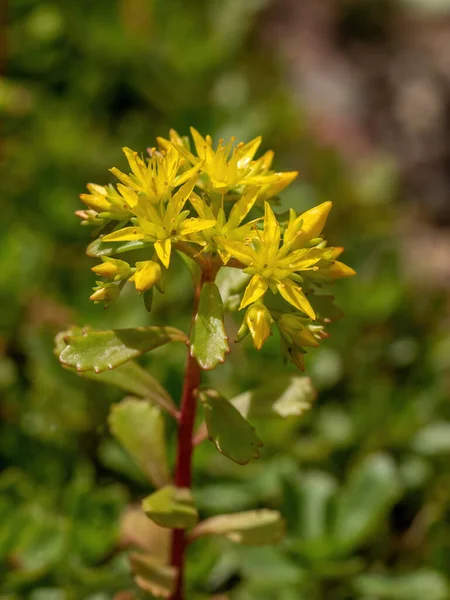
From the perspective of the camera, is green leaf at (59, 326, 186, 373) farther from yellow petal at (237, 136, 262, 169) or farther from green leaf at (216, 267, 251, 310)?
yellow petal at (237, 136, 262, 169)

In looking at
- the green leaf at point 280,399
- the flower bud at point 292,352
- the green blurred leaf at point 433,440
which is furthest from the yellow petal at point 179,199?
the green blurred leaf at point 433,440

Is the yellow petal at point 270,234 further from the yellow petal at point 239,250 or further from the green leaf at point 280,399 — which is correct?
the green leaf at point 280,399

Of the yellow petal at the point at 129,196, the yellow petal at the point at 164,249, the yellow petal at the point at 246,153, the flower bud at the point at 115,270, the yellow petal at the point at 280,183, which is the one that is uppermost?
the yellow petal at the point at 246,153

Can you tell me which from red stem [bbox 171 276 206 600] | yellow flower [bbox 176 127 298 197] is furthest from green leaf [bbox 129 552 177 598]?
yellow flower [bbox 176 127 298 197]

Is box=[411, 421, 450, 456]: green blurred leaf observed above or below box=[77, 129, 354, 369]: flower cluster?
below


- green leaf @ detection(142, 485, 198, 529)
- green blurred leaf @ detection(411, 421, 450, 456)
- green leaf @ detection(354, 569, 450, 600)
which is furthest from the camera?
green blurred leaf @ detection(411, 421, 450, 456)

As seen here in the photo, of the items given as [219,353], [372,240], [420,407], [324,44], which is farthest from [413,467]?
[324,44]

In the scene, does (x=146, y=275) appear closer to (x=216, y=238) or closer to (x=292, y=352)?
(x=216, y=238)
